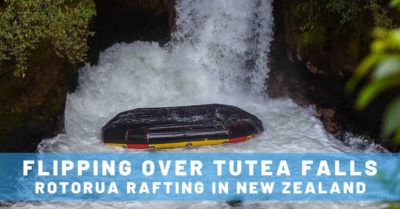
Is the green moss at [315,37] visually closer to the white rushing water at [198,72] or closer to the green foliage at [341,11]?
the green foliage at [341,11]

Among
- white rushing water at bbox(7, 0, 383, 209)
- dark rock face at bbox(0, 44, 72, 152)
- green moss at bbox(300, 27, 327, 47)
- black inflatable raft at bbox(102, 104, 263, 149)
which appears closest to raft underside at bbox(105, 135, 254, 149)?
black inflatable raft at bbox(102, 104, 263, 149)

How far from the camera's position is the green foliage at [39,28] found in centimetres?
718

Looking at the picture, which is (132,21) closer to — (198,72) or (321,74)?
(198,72)

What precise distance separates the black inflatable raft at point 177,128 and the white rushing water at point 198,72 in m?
0.59

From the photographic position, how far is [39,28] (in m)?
7.41

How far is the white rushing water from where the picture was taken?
9953 millimetres

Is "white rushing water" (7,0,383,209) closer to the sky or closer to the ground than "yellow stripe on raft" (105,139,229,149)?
closer to the sky

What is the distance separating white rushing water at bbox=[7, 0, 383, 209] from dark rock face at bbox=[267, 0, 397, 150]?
252 mm

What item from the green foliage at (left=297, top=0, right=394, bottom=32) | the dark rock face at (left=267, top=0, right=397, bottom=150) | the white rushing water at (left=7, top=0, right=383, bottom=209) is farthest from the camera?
the white rushing water at (left=7, top=0, right=383, bottom=209)

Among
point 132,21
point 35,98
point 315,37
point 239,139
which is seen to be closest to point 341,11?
point 315,37

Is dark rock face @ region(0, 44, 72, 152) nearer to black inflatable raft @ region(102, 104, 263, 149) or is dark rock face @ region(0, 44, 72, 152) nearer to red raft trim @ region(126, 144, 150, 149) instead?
black inflatable raft @ region(102, 104, 263, 149)

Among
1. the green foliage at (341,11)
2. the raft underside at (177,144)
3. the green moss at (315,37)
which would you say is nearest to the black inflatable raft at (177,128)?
the raft underside at (177,144)

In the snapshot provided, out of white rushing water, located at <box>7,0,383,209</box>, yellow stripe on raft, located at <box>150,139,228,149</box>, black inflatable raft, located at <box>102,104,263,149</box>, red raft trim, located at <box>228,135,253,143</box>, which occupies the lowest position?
yellow stripe on raft, located at <box>150,139,228,149</box>

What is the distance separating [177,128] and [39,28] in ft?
9.71
